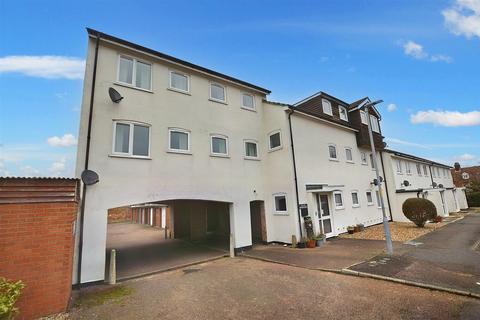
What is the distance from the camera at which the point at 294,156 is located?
42.4 ft

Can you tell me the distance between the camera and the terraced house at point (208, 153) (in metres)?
8.86

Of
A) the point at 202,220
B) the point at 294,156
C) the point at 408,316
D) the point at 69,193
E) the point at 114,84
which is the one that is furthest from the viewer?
the point at 202,220

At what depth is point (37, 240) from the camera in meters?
5.54

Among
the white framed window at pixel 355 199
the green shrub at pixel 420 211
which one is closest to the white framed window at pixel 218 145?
the white framed window at pixel 355 199

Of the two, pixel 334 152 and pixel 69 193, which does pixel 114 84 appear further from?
pixel 334 152

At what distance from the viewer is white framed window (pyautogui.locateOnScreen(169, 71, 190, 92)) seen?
11.5 metres

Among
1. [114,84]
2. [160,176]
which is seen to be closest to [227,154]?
[160,176]

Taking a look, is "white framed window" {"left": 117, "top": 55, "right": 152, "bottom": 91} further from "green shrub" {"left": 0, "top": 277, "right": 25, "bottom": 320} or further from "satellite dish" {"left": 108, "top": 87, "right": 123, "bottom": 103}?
"green shrub" {"left": 0, "top": 277, "right": 25, "bottom": 320}

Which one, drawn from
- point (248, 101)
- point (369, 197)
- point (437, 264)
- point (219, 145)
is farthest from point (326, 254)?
point (369, 197)

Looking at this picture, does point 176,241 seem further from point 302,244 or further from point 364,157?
point 364,157

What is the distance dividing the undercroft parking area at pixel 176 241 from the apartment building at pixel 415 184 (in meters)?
14.1

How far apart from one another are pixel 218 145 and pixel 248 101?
12.3 feet

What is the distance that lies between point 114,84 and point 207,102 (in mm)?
4356

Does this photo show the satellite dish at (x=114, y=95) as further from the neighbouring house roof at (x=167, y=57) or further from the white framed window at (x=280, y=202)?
the white framed window at (x=280, y=202)
